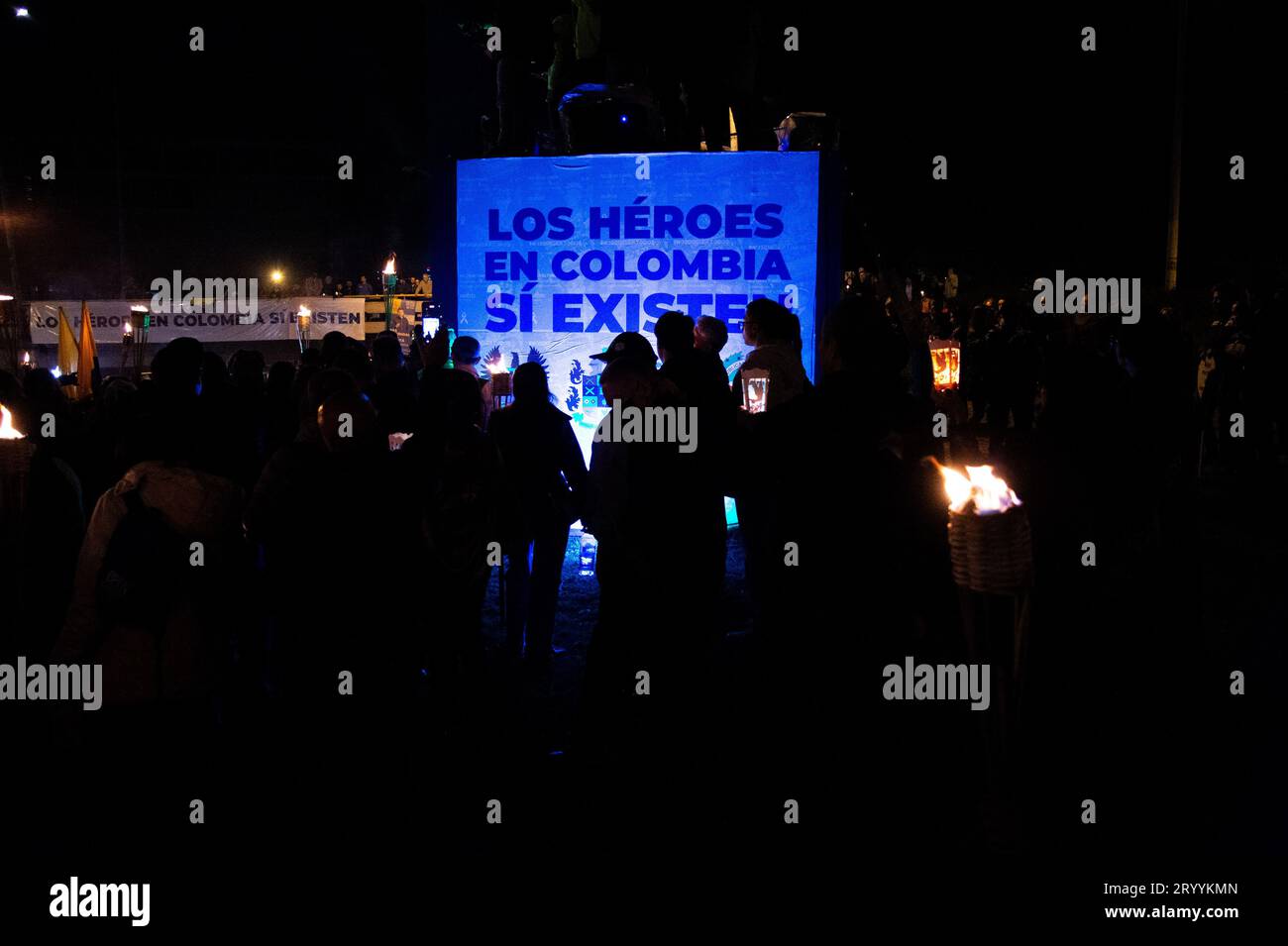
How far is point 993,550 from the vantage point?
314 centimetres

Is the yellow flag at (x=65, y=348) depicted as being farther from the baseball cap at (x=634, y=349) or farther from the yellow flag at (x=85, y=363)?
the baseball cap at (x=634, y=349)

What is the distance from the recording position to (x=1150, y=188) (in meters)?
23.6

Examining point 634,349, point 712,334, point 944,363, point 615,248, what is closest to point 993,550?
point 634,349

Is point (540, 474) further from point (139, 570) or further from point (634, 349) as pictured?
point (139, 570)

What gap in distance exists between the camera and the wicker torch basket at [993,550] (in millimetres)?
3137

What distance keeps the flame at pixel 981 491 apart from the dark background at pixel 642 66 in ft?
20.9

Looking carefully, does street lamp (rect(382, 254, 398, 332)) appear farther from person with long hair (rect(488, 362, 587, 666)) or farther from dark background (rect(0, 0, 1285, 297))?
person with long hair (rect(488, 362, 587, 666))

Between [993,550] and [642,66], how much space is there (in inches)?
258

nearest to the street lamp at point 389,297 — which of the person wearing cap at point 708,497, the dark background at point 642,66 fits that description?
the dark background at point 642,66

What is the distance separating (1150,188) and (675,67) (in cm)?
1828

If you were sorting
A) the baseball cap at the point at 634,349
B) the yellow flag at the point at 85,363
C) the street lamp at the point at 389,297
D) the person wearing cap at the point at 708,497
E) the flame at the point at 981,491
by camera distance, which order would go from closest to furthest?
1. the flame at the point at 981,491
2. the person wearing cap at the point at 708,497
3. the baseball cap at the point at 634,349
4. the yellow flag at the point at 85,363
5. the street lamp at the point at 389,297

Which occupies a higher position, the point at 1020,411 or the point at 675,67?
the point at 675,67
